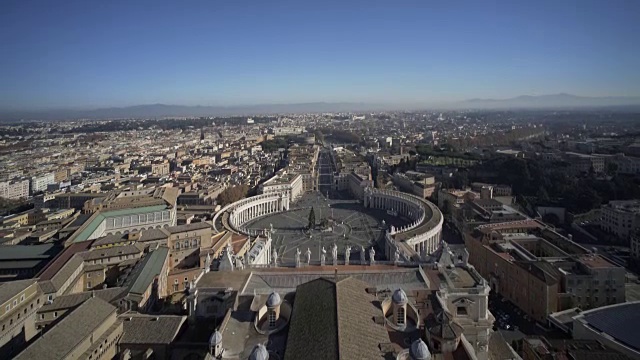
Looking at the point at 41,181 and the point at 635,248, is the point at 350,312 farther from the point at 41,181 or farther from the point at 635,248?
the point at 41,181

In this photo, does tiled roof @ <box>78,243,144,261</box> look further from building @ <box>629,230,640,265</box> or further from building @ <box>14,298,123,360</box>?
building @ <box>629,230,640,265</box>

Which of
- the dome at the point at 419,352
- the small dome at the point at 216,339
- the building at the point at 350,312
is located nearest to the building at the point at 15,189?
the building at the point at 350,312

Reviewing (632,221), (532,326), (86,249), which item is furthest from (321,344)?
(632,221)

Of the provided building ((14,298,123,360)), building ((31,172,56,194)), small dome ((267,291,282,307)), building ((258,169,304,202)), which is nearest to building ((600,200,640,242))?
building ((258,169,304,202))

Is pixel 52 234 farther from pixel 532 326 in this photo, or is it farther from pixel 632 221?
pixel 632 221

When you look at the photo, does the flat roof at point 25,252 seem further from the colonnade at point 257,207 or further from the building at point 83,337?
the colonnade at point 257,207
